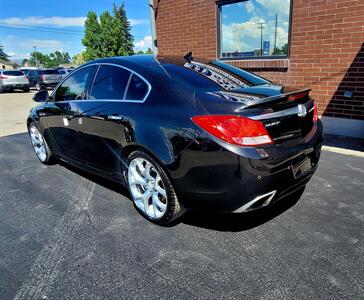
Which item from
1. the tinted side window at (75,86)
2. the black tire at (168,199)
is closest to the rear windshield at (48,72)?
the tinted side window at (75,86)

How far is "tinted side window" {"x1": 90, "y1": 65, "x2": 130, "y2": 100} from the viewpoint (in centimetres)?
324

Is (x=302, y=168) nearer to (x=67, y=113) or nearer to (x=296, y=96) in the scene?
(x=296, y=96)

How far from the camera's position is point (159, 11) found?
331 inches

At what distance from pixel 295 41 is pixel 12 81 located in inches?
874

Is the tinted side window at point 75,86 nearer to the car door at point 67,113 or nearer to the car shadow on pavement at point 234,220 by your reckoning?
the car door at point 67,113

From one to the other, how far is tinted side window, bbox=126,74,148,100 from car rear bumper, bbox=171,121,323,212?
831 millimetres

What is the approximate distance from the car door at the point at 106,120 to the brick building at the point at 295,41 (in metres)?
4.27

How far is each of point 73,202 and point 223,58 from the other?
531 cm

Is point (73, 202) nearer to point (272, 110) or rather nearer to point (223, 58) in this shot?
point (272, 110)

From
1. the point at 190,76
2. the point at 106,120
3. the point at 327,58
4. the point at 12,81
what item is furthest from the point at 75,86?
the point at 12,81

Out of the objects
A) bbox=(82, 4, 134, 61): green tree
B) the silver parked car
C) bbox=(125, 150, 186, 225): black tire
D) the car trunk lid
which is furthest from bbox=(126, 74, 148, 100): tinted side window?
bbox=(82, 4, 134, 61): green tree

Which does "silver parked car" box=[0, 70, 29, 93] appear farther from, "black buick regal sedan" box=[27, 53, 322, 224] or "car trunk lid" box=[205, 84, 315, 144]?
"car trunk lid" box=[205, 84, 315, 144]

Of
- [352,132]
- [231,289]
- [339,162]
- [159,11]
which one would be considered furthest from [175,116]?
[159,11]

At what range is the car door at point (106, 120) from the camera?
3129 mm
